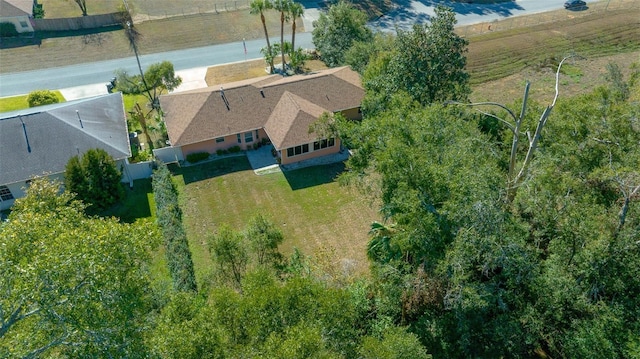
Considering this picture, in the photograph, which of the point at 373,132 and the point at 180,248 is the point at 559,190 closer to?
the point at 373,132

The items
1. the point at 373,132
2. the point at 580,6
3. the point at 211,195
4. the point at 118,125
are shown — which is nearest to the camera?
the point at 373,132

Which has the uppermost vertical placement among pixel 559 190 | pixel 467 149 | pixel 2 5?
pixel 2 5

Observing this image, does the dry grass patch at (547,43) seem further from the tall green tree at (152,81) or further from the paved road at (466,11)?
the tall green tree at (152,81)

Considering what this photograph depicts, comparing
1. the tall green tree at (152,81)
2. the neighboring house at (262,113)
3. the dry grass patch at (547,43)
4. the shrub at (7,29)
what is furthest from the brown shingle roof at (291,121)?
the shrub at (7,29)

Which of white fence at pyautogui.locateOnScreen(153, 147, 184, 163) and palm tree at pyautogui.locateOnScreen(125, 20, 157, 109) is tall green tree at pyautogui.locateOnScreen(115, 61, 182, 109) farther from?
white fence at pyautogui.locateOnScreen(153, 147, 184, 163)

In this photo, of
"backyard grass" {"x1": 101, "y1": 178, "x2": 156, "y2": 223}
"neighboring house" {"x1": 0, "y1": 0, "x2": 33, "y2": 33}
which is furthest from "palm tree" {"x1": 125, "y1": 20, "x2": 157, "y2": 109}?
"neighboring house" {"x1": 0, "y1": 0, "x2": 33, "y2": 33}

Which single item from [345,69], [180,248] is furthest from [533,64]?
[180,248]
